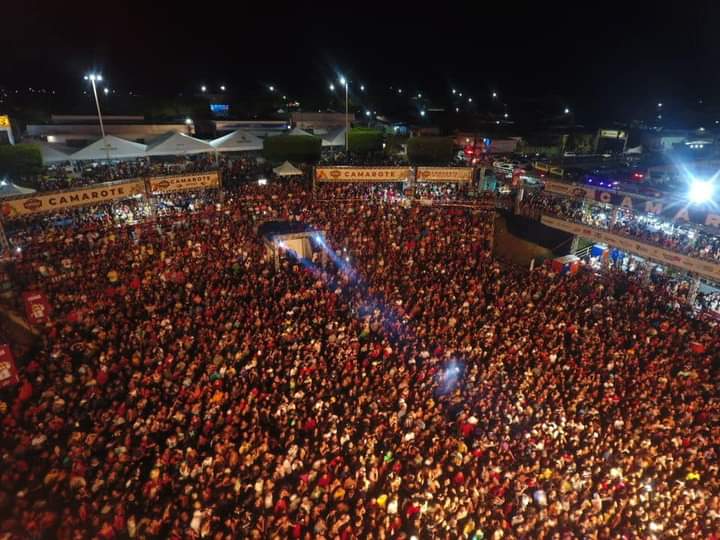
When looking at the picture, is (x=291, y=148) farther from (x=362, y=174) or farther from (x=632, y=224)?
(x=632, y=224)

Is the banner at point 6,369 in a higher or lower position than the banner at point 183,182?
lower

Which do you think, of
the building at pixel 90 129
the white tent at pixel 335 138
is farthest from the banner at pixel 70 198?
the white tent at pixel 335 138

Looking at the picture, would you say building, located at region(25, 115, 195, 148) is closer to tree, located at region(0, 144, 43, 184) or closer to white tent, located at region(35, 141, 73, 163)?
white tent, located at region(35, 141, 73, 163)

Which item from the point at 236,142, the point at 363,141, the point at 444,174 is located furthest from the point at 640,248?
the point at 236,142

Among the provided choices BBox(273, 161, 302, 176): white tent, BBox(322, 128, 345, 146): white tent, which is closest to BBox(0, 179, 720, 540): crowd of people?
BBox(273, 161, 302, 176): white tent

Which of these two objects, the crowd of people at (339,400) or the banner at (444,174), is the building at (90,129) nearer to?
the crowd of people at (339,400)

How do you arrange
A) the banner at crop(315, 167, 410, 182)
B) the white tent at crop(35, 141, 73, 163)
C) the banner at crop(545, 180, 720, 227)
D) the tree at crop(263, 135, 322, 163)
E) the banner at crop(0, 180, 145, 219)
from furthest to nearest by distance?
the tree at crop(263, 135, 322, 163) < the white tent at crop(35, 141, 73, 163) < the banner at crop(315, 167, 410, 182) < the banner at crop(545, 180, 720, 227) < the banner at crop(0, 180, 145, 219)
